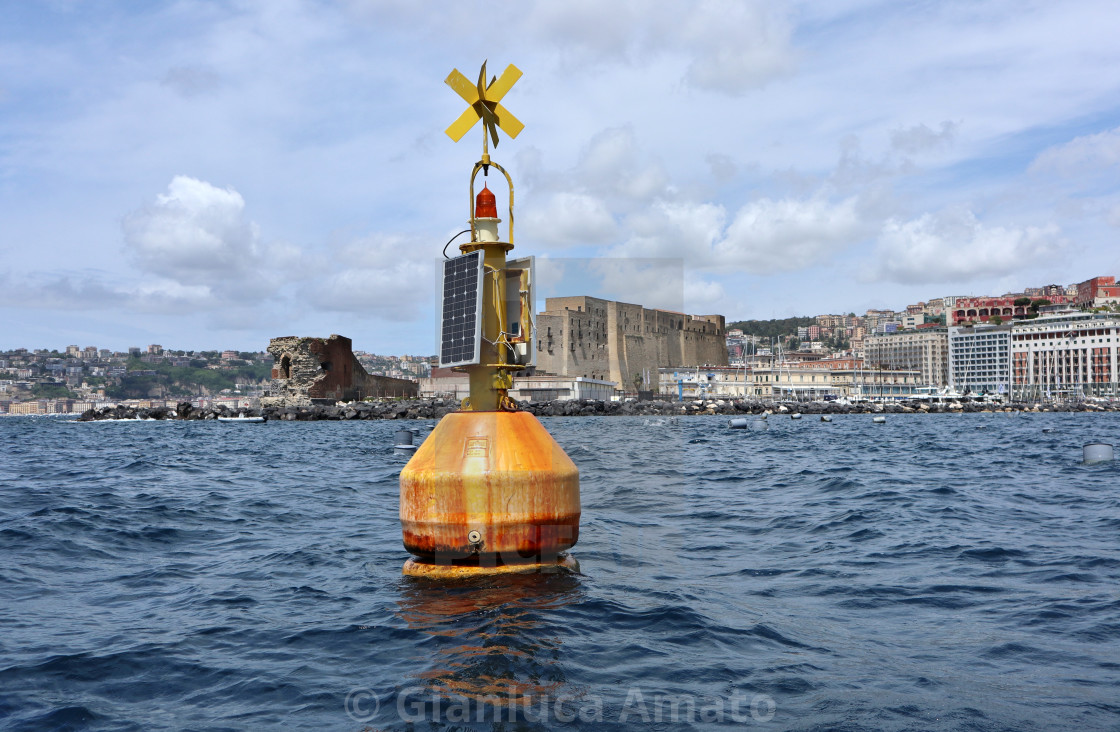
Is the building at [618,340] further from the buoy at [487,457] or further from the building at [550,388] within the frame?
the buoy at [487,457]

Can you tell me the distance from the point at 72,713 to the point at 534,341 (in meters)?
4.10

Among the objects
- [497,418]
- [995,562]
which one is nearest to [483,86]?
[497,418]

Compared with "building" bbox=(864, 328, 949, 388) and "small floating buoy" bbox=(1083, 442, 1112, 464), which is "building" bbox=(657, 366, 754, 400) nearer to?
"building" bbox=(864, 328, 949, 388)

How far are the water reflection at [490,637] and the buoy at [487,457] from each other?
17 centimetres

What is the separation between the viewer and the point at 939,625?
5441 mm

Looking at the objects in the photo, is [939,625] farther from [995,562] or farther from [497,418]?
[497,418]

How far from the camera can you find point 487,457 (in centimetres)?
596

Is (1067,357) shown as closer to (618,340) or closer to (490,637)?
(618,340)

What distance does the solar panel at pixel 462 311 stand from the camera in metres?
6.48

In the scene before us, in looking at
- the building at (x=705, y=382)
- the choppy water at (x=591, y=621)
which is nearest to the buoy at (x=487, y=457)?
the choppy water at (x=591, y=621)

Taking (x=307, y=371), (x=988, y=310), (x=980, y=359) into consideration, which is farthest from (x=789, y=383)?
(x=307, y=371)

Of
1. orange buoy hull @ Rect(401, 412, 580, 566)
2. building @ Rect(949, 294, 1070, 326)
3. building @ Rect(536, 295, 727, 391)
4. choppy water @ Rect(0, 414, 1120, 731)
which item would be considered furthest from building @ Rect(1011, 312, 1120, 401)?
orange buoy hull @ Rect(401, 412, 580, 566)

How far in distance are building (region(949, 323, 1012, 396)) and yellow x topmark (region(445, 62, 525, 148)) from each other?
121556mm

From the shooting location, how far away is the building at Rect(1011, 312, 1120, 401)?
10594 centimetres
